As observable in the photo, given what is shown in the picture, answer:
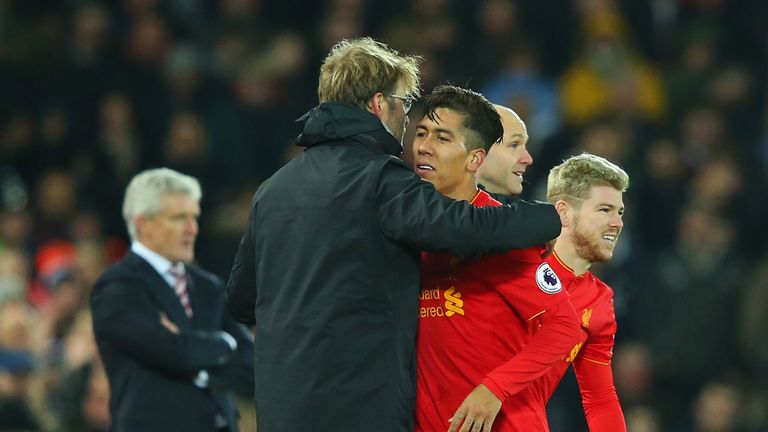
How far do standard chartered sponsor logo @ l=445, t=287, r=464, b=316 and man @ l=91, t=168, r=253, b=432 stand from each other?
52.3 inches

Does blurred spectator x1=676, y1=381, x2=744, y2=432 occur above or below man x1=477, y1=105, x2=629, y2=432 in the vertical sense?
below

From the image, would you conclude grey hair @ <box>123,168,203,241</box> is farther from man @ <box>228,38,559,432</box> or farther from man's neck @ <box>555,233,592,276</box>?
man's neck @ <box>555,233,592,276</box>

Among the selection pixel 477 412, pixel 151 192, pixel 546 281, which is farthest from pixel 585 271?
pixel 151 192

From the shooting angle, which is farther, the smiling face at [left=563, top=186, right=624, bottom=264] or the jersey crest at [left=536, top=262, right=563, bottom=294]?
the smiling face at [left=563, top=186, right=624, bottom=264]

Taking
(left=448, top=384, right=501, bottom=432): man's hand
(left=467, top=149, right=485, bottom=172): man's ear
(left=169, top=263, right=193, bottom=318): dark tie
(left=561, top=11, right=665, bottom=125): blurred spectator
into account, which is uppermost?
(left=561, top=11, right=665, bottom=125): blurred spectator

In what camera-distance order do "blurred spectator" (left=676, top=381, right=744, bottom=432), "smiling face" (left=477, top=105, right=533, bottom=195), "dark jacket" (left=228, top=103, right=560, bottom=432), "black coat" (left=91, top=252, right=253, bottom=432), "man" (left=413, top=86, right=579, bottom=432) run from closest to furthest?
"dark jacket" (left=228, top=103, right=560, bottom=432) < "man" (left=413, top=86, right=579, bottom=432) < "smiling face" (left=477, top=105, right=533, bottom=195) < "black coat" (left=91, top=252, right=253, bottom=432) < "blurred spectator" (left=676, top=381, right=744, bottom=432)

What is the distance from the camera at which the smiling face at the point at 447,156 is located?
14.1ft

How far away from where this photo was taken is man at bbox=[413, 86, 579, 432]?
13.8 feet

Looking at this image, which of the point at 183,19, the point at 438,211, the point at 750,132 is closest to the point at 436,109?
the point at 438,211

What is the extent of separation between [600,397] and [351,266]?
1.13 meters

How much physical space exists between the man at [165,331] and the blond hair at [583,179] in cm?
151

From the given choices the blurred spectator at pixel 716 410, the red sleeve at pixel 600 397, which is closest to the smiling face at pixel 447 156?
the red sleeve at pixel 600 397

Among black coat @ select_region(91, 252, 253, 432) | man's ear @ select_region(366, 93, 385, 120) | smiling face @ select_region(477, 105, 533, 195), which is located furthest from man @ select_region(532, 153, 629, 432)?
black coat @ select_region(91, 252, 253, 432)

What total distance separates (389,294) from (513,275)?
38 centimetres
